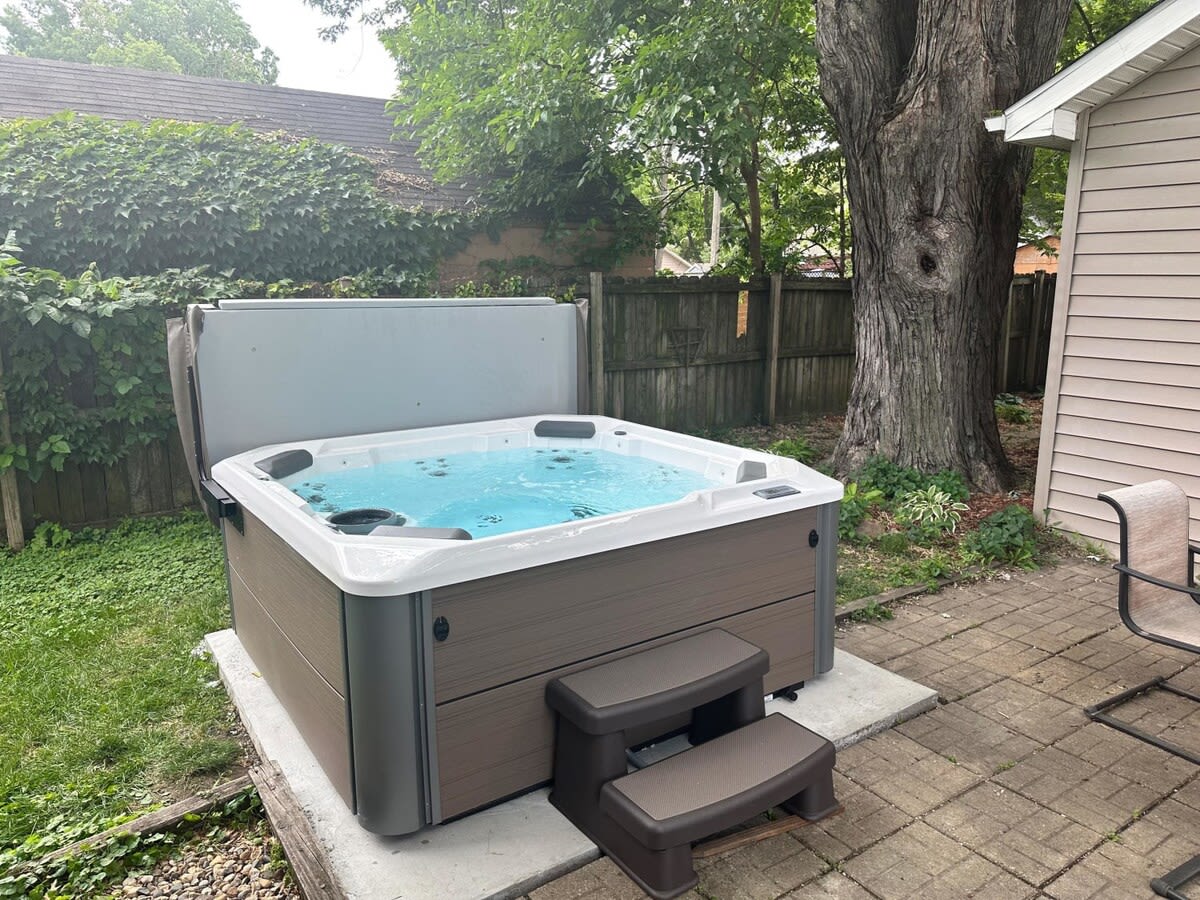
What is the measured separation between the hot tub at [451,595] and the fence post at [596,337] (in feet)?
8.40

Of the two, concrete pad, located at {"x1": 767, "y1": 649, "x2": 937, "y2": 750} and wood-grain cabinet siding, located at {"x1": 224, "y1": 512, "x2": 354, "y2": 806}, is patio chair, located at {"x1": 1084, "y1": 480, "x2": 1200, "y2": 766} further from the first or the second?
wood-grain cabinet siding, located at {"x1": 224, "y1": 512, "x2": 354, "y2": 806}

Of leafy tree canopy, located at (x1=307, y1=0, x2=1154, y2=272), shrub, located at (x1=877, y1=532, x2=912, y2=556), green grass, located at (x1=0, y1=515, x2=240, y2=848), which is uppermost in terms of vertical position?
leafy tree canopy, located at (x1=307, y1=0, x2=1154, y2=272)

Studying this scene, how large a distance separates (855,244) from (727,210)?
388cm

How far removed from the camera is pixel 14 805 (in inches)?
85.2

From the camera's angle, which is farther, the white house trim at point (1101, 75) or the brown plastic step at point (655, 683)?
the white house trim at point (1101, 75)

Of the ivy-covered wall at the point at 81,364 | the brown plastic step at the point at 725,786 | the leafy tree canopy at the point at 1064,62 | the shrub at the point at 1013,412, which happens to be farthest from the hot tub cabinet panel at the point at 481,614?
the shrub at the point at 1013,412

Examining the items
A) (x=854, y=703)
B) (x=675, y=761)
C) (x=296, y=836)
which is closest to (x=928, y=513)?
(x=854, y=703)

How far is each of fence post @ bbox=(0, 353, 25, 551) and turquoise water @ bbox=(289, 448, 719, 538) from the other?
195 cm

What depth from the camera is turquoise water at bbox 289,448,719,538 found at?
3.55 metres

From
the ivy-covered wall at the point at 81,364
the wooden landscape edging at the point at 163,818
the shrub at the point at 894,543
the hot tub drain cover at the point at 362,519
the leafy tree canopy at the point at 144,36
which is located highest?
the leafy tree canopy at the point at 144,36

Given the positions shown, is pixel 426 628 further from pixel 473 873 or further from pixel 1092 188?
pixel 1092 188

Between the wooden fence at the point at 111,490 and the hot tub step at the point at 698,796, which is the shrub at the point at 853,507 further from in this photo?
the wooden fence at the point at 111,490

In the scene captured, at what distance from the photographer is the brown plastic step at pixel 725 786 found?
1829 millimetres

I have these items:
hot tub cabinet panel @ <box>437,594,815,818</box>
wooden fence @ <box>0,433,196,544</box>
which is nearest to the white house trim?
hot tub cabinet panel @ <box>437,594,815,818</box>
